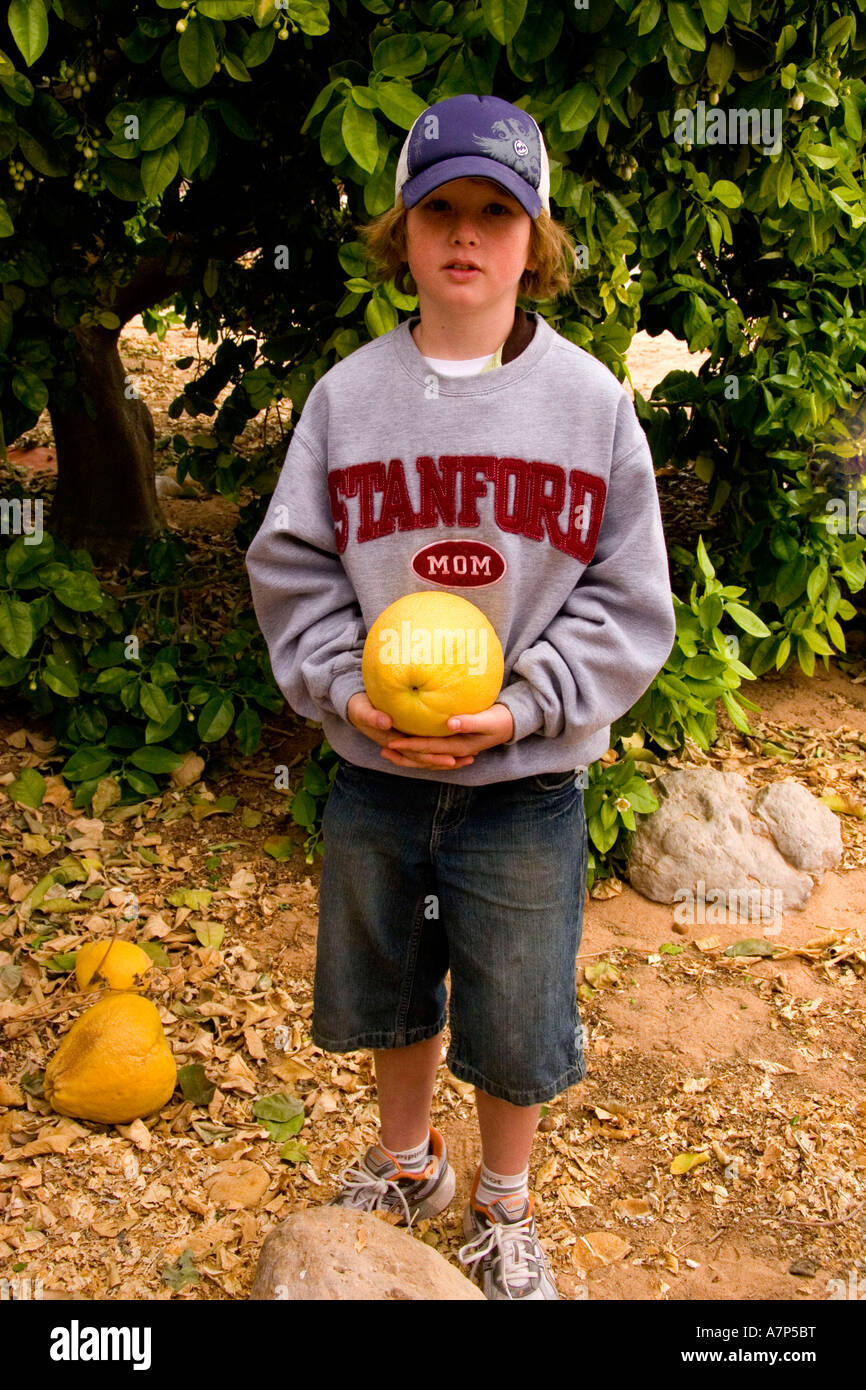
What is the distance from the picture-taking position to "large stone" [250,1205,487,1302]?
2.24m

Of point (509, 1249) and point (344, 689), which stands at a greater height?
point (344, 689)

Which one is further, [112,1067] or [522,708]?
[112,1067]

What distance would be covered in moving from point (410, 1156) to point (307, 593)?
1.29m

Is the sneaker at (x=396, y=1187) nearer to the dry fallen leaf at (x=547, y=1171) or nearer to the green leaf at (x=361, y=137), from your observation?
the dry fallen leaf at (x=547, y=1171)

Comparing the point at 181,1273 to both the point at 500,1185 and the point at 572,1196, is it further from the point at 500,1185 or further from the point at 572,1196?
the point at 572,1196

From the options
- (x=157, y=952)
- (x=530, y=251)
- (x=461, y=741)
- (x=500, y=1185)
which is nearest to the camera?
(x=461, y=741)

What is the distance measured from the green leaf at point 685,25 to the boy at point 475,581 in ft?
2.65

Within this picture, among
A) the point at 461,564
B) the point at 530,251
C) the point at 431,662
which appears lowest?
the point at 431,662

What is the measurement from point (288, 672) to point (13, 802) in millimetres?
2215

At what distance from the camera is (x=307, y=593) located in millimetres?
2236

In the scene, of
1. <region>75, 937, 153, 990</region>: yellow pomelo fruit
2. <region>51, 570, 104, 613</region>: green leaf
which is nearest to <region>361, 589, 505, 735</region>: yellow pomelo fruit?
<region>75, 937, 153, 990</region>: yellow pomelo fruit

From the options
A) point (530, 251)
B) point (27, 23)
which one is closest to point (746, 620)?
point (530, 251)

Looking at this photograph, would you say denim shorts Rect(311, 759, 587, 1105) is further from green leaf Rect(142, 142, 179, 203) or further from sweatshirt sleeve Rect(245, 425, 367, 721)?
green leaf Rect(142, 142, 179, 203)

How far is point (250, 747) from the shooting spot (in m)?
4.16
